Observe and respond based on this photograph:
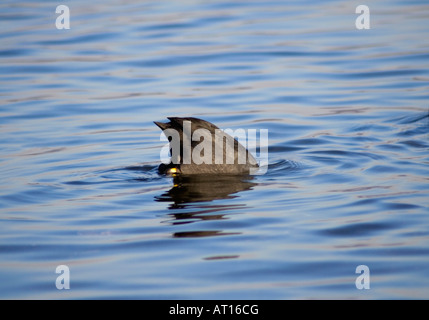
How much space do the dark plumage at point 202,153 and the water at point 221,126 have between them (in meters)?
0.18

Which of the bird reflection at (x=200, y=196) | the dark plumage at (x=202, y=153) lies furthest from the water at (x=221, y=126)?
the dark plumage at (x=202, y=153)

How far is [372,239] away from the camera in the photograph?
5.59 m

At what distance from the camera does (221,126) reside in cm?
975

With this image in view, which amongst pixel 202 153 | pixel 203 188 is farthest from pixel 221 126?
pixel 203 188

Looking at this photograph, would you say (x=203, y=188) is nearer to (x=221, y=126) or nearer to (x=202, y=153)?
(x=202, y=153)

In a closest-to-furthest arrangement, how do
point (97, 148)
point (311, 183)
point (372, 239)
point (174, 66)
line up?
point (372, 239) < point (311, 183) < point (97, 148) < point (174, 66)

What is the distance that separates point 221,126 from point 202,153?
8.55 feet

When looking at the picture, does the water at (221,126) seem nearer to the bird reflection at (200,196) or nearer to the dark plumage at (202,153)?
the bird reflection at (200,196)

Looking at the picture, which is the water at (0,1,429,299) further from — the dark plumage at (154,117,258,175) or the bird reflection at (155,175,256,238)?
the dark plumage at (154,117,258,175)

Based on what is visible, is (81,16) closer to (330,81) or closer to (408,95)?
(330,81)

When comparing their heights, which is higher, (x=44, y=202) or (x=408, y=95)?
(x=408, y=95)
